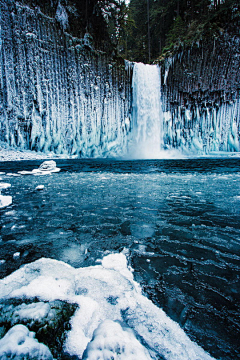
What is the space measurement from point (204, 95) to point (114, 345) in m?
20.8

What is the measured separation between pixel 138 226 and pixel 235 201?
8.16 feet

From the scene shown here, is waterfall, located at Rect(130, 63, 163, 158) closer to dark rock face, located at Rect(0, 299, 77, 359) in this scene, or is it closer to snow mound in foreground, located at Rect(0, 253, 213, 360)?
snow mound in foreground, located at Rect(0, 253, 213, 360)

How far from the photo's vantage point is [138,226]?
258 centimetres

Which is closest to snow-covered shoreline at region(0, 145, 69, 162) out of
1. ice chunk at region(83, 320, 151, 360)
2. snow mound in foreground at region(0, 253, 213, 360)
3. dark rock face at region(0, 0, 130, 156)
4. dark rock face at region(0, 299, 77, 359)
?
dark rock face at region(0, 0, 130, 156)

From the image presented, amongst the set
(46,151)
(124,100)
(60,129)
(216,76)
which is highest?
(216,76)

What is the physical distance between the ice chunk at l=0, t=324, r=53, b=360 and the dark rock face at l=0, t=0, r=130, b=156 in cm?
1567

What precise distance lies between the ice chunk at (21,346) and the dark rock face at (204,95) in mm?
18467

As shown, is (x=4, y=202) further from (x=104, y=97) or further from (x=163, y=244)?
(x=104, y=97)

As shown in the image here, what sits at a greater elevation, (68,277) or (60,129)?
(60,129)

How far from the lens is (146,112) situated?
17.2 metres

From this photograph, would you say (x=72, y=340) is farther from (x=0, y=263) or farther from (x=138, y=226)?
(x=138, y=226)

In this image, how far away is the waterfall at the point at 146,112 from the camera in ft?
55.4

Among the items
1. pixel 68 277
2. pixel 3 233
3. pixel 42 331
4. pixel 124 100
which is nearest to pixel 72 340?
pixel 42 331

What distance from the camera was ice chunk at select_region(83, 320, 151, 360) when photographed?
35.6 inches
